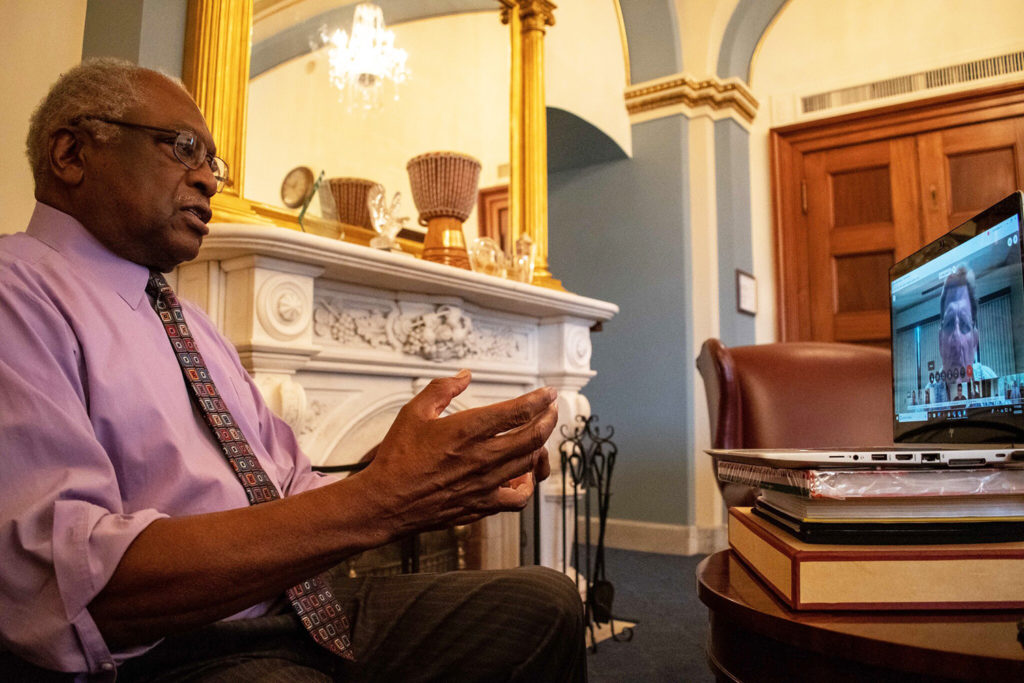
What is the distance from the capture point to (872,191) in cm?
421

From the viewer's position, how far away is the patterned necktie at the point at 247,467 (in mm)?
936

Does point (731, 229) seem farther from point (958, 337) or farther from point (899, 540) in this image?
point (899, 540)

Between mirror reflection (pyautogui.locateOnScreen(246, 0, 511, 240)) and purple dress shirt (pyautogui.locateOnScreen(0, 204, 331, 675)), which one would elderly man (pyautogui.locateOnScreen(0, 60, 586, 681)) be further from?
mirror reflection (pyautogui.locateOnScreen(246, 0, 511, 240))

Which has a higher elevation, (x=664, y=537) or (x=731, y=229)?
(x=731, y=229)

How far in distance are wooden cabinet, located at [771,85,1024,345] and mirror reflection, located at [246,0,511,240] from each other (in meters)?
2.28

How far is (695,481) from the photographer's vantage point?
3.87m

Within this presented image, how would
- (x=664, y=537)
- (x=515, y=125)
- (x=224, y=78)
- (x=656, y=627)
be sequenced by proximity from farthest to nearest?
(x=664, y=537)
(x=515, y=125)
(x=656, y=627)
(x=224, y=78)

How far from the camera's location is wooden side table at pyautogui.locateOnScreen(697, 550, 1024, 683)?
547 mm

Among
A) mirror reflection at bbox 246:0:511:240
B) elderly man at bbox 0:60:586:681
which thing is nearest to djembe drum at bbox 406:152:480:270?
mirror reflection at bbox 246:0:511:240

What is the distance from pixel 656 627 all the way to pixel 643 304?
1.97 m

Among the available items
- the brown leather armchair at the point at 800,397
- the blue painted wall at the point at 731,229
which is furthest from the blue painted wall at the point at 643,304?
the brown leather armchair at the point at 800,397

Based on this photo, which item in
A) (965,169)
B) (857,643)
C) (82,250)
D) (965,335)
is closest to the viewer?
(857,643)

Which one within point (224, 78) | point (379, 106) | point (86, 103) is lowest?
point (86, 103)

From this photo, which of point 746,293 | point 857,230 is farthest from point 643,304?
point 857,230
